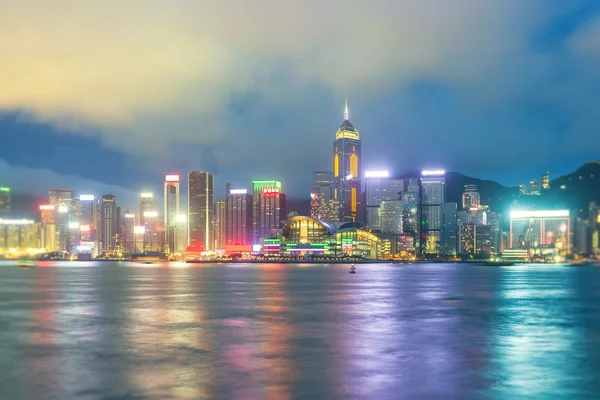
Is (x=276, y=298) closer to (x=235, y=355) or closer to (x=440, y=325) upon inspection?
(x=440, y=325)

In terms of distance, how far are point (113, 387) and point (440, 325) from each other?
26247mm

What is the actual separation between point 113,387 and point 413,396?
36.3 feet

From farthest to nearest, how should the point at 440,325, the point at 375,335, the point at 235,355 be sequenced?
the point at 440,325 → the point at 375,335 → the point at 235,355

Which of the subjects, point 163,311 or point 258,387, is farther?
point 163,311

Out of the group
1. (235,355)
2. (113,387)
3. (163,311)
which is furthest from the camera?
(163,311)

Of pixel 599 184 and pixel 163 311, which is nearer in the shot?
pixel 163 311

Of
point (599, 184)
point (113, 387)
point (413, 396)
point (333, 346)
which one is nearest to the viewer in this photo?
point (413, 396)

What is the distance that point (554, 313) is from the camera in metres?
55.7

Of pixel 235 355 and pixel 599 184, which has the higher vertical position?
pixel 599 184

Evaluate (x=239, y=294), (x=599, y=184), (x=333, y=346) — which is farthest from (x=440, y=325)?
(x=599, y=184)

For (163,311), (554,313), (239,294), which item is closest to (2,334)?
(163,311)

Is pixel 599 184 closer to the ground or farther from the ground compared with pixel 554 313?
farther from the ground

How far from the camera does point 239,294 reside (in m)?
76.0

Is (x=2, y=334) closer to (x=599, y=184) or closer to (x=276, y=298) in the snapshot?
(x=276, y=298)
